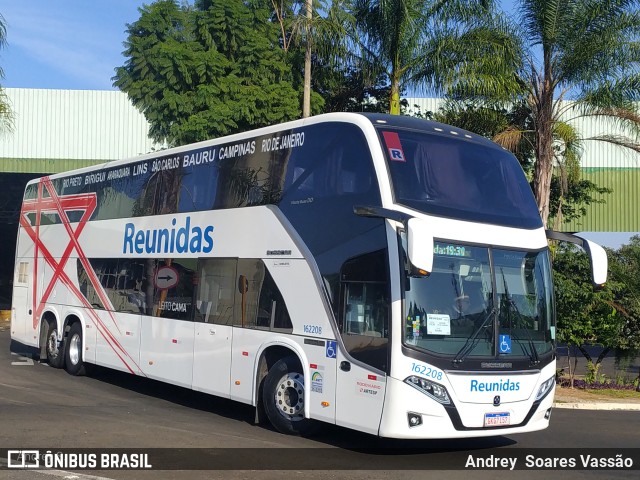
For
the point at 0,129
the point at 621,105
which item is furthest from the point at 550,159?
the point at 0,129

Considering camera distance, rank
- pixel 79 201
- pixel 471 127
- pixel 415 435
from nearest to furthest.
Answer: pixel 415 435 < pixel 79 201 < pixel 471 127

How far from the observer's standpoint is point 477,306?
9.54 metres

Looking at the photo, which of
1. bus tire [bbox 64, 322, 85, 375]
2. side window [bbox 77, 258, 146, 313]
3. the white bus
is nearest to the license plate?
the white bus

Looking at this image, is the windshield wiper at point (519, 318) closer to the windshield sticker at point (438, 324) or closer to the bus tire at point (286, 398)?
the windshield sticker at point (438, 324)

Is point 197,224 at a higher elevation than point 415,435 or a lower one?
higher

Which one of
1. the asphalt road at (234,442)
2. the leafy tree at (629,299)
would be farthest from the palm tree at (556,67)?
the asphalt road at (234,442)

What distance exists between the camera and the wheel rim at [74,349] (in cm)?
1684

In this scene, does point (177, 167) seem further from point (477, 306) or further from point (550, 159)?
point (550, 159)

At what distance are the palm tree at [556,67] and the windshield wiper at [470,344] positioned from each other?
9527mm

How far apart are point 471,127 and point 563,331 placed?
574cm

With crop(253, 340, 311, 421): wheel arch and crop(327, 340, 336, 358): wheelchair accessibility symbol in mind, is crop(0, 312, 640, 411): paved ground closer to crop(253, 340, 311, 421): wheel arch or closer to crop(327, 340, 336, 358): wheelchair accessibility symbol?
crop(253, 340, 311, 421): wheel arch

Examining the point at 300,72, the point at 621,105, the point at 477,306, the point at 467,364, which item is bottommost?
the point at 467,364

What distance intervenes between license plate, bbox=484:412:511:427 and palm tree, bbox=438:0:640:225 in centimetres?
974

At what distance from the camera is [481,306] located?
31.3ft
